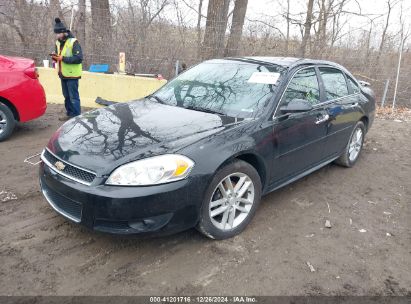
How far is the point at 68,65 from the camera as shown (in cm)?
656

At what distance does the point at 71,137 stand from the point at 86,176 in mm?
577

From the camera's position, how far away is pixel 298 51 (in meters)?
10.8

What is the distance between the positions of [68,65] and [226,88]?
3.98m

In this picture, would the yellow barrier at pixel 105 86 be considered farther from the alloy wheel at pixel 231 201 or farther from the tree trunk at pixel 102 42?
the alloy wheel at pixel 231 201

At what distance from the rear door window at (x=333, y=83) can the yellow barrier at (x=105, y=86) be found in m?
4.30

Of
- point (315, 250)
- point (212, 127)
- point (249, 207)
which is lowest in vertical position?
point (315, 250)

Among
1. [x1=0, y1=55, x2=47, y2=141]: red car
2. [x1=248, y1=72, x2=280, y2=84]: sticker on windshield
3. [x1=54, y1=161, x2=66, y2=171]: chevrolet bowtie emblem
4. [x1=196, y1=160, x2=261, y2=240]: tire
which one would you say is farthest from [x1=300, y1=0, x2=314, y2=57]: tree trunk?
[x1=54, y1=161, x2=66, y2=171]: chevrolet bowtie emblem

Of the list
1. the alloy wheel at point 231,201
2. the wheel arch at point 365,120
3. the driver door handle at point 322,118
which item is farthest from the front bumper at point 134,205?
the wheel arch at point 365,120

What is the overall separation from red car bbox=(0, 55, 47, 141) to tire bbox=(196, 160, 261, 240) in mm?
3993

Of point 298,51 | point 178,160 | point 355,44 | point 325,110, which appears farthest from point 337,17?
point 178,160

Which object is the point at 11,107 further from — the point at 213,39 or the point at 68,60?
the point at 213,39

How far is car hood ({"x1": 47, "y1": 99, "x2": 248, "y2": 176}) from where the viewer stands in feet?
9.11

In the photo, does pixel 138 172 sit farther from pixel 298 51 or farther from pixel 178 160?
pixel 298 51

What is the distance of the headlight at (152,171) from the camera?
265 centimetres
